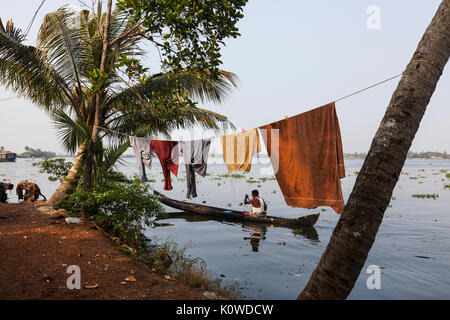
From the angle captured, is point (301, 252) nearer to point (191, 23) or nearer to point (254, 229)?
point (254, 229)

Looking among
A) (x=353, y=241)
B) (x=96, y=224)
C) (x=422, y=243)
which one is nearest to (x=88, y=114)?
(x=96, y=224)

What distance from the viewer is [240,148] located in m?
6.21

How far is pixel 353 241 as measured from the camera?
3.09m

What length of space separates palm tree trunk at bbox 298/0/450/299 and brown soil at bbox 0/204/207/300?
237 centimetres

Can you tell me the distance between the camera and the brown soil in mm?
4305

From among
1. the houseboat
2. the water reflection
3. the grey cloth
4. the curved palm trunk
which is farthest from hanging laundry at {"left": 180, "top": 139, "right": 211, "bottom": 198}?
the houseboat

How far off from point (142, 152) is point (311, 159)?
17.1ft

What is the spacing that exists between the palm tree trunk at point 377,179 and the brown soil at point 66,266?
237cm

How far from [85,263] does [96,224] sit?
102 inches

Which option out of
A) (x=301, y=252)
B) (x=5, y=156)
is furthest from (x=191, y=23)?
(x=5, y=156)

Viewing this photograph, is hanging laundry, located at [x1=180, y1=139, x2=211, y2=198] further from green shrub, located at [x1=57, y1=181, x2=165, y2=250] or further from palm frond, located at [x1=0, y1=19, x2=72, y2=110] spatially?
palm frond, located at [x1=0, y1=19, x2=72, y2=110]

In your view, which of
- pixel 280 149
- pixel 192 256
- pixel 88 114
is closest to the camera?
pixel 280 149
